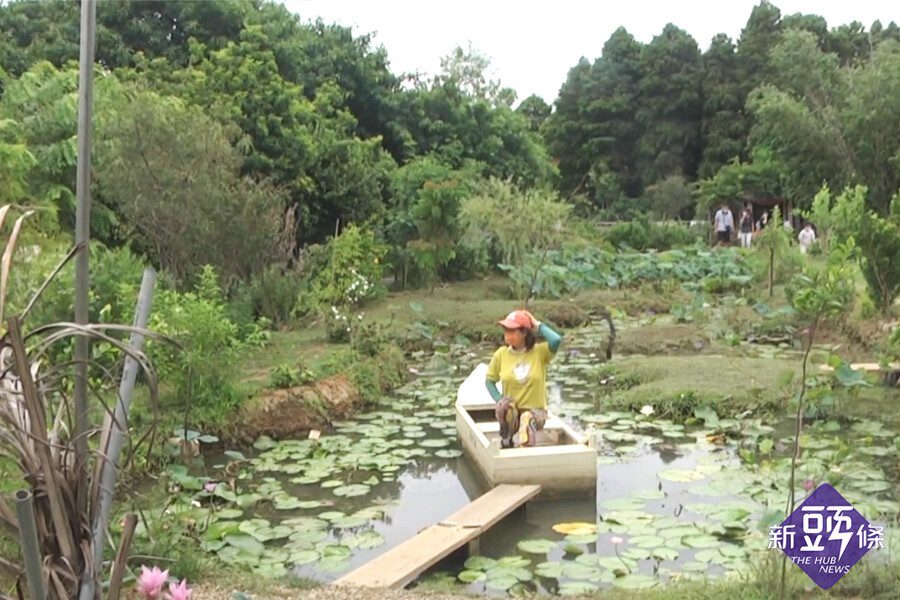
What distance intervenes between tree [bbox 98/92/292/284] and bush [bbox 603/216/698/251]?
15.1 m

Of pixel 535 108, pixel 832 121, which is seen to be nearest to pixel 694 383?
pixel 832 121

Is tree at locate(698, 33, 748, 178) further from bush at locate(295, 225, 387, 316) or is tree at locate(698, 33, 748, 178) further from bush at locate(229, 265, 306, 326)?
bush at locate(229, 265, 306, 326)

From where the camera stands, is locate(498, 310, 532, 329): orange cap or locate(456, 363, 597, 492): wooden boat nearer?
locate(456, 363, 597, 492): wooden boat

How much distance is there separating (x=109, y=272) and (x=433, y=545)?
469 cm

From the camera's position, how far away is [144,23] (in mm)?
18094

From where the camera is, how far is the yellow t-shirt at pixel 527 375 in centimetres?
671

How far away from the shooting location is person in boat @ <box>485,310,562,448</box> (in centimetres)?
668

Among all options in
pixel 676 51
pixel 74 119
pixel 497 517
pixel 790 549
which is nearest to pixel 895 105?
pixel 676 51

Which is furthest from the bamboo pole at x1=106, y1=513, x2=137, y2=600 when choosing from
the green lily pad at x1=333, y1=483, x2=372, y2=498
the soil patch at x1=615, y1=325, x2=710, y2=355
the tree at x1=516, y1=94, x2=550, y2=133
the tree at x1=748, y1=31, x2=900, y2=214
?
the tree at x1=516, y1=94, x2=550, y2=133

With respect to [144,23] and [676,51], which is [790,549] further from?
[676,51]

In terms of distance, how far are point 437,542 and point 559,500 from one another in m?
1.51

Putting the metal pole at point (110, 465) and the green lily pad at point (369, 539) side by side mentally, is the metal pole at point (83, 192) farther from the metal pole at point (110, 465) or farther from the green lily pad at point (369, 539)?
the green lily pad at point (369, 539)

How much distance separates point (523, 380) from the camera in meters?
6.73

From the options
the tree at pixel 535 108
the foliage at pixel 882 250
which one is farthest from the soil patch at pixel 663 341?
the tree at pixel 535 108
